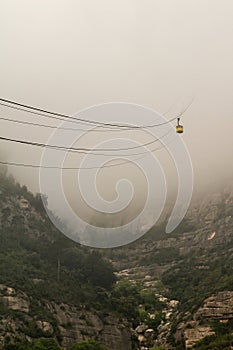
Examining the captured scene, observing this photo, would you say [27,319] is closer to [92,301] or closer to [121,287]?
[92,301]

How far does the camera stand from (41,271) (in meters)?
65.9

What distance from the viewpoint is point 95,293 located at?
65625 mm

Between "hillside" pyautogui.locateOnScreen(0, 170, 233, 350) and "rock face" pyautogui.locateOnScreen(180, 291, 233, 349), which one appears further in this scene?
"rock face" pyautogui.locateOnScreen(180, 291, 233, 349)

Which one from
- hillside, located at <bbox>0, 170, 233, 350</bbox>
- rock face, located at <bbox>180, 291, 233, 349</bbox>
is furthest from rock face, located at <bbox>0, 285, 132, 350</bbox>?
rock face, located at <bbox>180, 291, 233, 349</bbox>

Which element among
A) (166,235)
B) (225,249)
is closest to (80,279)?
(225,249)

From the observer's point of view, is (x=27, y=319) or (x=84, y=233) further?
(x=84, y=233)

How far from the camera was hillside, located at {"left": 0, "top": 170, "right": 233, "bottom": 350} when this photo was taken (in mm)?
51438

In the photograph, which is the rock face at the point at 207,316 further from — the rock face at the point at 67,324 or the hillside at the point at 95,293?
the rock face at the point at 67,324

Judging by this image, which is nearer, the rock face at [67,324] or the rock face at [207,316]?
the rock face at [67,324]

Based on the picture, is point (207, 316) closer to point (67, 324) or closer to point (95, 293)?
point (67, 324)

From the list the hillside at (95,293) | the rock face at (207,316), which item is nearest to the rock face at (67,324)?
the hillside at (95,293)

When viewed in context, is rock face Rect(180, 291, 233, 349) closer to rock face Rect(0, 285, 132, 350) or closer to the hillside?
the hillside

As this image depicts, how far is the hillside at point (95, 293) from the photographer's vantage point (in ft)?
169

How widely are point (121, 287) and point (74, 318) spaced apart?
27.9 metres
